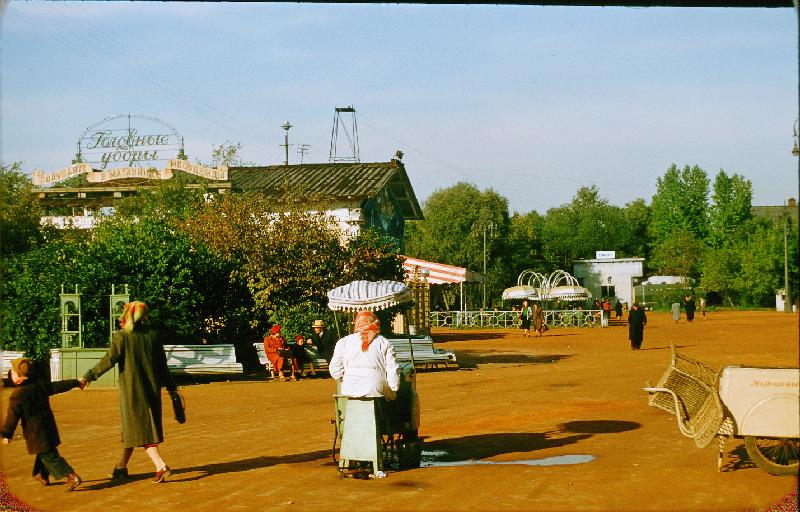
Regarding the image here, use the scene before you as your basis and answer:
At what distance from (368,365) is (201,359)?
46.8 ft

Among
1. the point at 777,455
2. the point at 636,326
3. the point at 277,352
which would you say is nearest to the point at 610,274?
the point at 636,326

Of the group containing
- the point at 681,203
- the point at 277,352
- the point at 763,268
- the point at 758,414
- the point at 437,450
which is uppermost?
the point at 681,203

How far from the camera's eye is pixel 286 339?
25.5 meters

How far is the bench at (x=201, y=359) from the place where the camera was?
76.5ft

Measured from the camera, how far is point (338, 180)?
146 ft

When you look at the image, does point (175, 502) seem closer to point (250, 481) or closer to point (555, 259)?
point (250, 481)

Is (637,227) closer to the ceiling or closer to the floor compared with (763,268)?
closer to the ceiling

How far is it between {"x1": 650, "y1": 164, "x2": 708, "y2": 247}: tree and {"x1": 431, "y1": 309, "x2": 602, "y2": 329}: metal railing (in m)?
57.2

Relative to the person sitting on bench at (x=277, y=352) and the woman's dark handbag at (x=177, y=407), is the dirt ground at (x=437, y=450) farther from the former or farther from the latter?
the person sitting on bench at (x=277, y=352)

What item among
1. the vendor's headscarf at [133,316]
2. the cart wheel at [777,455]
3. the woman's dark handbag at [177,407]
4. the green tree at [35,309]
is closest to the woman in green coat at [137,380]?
the vendor's headscarf at [133,316]

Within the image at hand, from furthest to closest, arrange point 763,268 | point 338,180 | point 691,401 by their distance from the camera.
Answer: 1. point 763,268
2. point 338,180
3. point 691,401

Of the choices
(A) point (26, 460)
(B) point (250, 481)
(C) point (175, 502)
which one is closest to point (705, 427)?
(B) point (250, 481)

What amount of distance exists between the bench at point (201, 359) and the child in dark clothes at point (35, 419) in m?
13.9

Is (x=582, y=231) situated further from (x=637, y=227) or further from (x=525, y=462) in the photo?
(x=525, y=462)
